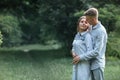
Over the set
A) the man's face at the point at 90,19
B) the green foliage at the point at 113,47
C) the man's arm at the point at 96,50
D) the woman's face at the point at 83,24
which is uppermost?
the man's face at the point at 90,19

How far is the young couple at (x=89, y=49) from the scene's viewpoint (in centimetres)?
825

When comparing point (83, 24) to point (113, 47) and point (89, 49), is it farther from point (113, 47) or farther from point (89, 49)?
point (113, 47)

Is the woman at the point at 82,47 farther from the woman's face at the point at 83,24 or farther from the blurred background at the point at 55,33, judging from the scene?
the blurred background at the point at 55,33

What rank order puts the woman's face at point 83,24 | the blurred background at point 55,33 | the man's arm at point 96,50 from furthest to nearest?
the blurred background at point 55,33 → the woman's face at point 83,24 → the man's arm at point 96,50

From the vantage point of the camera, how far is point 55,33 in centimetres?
3294

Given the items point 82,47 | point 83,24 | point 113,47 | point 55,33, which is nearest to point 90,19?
point 83,24

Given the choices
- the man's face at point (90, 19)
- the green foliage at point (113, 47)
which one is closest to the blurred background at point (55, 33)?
the green foliage at point (113, 47)

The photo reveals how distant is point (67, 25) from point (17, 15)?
10.9 meters

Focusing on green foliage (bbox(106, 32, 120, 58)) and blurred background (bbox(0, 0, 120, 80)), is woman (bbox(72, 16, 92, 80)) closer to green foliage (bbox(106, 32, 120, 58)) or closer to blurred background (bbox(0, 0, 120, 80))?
blurred background (bbox(0, 0, 120, 80))

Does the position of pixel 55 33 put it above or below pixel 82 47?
below

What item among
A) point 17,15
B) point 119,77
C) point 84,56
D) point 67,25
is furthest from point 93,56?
point 17,15

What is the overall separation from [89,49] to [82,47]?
0.13 m

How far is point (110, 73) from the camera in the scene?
19.1 meters

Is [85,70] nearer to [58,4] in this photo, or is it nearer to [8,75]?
[8,75]
